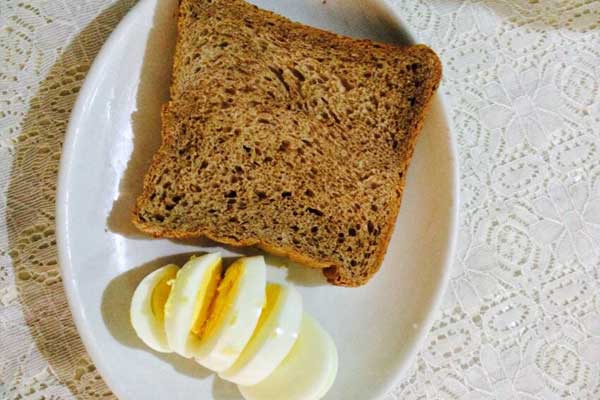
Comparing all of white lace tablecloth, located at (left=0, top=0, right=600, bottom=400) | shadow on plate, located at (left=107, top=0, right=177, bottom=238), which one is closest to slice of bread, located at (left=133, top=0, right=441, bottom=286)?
shadow on plate, located at (left=107, top=0, right=177, bottom=238)

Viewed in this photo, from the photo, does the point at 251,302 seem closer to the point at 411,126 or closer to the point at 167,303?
the point at 167,303

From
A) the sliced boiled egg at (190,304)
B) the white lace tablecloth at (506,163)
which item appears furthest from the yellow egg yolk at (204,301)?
the white lace tablecloth at (506,163)

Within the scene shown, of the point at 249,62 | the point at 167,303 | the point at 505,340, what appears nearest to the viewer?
the point at 167,303

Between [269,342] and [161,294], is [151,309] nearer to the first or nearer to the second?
[161,294]

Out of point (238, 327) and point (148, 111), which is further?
point (148, 111)

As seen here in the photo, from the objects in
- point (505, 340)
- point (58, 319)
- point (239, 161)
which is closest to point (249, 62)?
point (239, 161)

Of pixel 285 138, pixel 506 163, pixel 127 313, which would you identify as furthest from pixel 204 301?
pixel 506 163

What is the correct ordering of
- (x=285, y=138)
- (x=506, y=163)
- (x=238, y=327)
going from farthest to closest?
(x=506, y=163) → (x=285, y=138) → (x=238, y=327)
